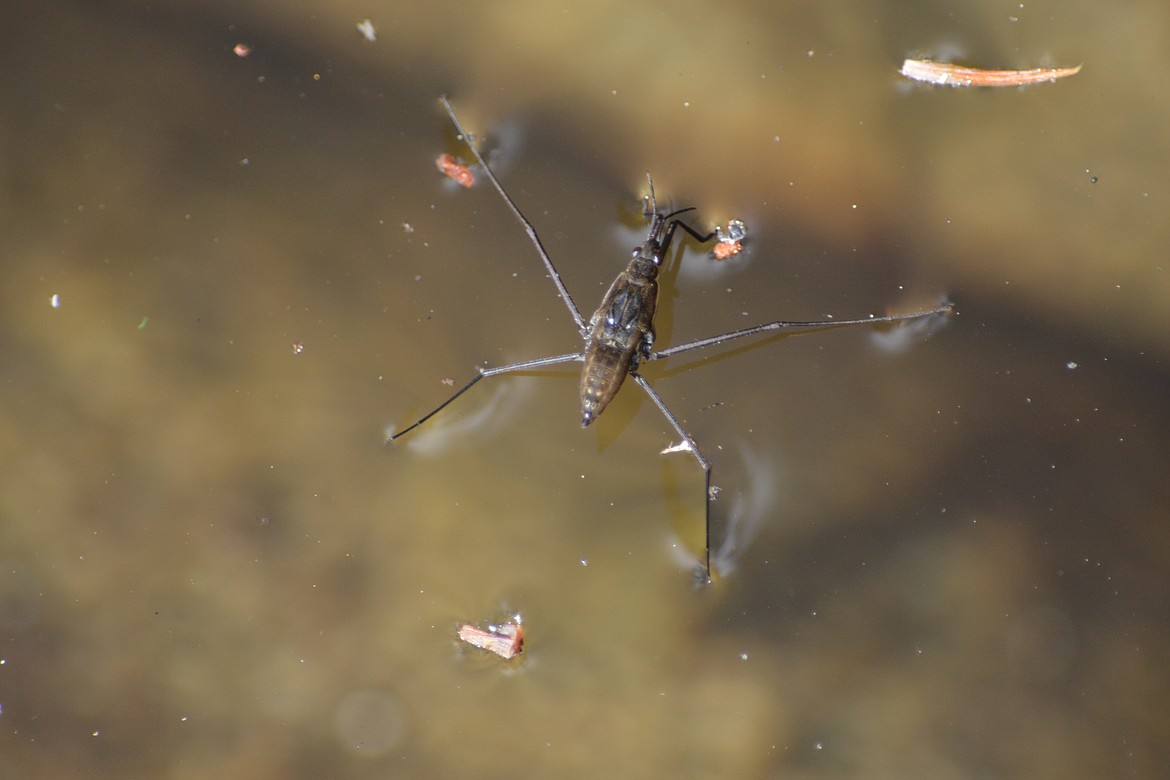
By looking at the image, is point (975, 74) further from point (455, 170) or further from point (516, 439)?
point (516, 439)

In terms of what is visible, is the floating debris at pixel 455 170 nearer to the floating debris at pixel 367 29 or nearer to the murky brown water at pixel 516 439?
the murky brown water at pixel 516 439

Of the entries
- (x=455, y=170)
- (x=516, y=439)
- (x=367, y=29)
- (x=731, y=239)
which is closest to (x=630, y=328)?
(x=731, y=239)

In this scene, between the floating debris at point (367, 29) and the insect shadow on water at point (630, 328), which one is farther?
the floating debris at point (367, 29)

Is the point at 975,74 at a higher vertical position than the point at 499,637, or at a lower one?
higher

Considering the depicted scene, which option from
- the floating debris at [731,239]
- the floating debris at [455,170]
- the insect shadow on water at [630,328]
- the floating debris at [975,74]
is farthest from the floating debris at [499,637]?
the floating debris at [975,74]

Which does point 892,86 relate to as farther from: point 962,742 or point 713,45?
point 962,742

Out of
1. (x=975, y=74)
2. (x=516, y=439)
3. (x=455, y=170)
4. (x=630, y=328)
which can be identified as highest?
(x=975, y=74)

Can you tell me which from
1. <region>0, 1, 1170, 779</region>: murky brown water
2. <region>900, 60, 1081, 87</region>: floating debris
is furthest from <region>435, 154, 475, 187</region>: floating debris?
<region>900, 60, 1081, 87</region>: floating debris
